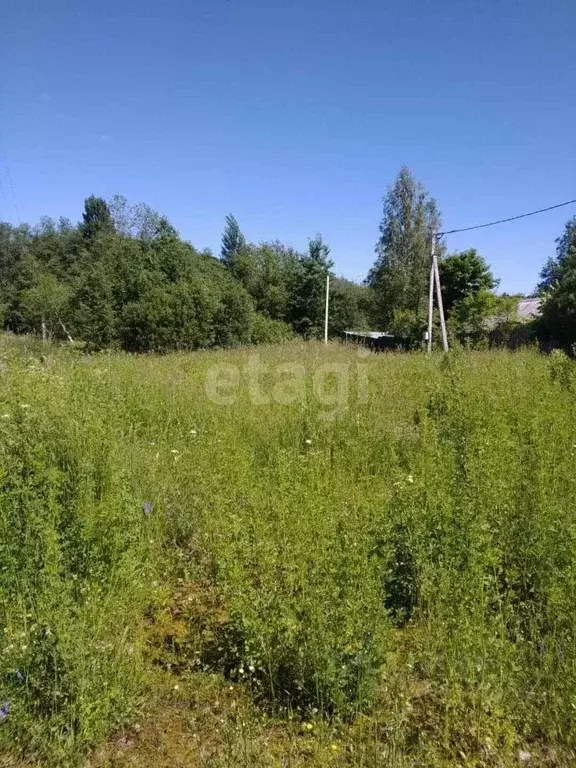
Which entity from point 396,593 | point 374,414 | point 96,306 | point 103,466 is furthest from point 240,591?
point 96,306

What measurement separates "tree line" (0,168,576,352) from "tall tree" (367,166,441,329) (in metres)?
0.06

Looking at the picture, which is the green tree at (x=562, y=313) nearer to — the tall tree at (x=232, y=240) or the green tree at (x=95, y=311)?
the green tree at (x=95, y=311)

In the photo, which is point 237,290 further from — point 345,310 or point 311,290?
point 345,310

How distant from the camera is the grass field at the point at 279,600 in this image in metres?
1.70

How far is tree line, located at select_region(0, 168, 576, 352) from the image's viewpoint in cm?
1845

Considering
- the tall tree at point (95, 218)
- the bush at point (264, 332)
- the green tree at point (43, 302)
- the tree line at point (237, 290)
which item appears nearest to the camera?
the tree line at point (237, 290)

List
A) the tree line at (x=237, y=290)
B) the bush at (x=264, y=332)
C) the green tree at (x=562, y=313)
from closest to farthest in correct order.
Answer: the green tree at (x=562, y=313) < the tree line at (x=237, y=290) < the bush at (x=264, y=332)

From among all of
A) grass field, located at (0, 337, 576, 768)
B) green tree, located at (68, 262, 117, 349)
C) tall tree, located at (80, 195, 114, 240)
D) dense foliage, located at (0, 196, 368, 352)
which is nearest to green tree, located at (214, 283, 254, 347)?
dense foliage, located at (0, 196, 368, 352)

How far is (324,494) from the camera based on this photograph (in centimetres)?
338

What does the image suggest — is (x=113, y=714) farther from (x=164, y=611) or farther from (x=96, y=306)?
(x=96, y=306)

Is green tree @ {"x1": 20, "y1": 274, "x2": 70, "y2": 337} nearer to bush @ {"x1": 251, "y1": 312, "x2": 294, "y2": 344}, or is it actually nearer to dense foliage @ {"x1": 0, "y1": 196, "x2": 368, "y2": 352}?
dense foliage @ {"x1": 0, "y1": 196, "x2": 368, "y2": 352}

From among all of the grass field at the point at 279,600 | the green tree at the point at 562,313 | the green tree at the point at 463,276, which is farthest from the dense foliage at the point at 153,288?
the green tree at the point at 562,313

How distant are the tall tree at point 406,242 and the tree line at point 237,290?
0.20 feet

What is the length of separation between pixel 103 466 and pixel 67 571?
0.91 meters
